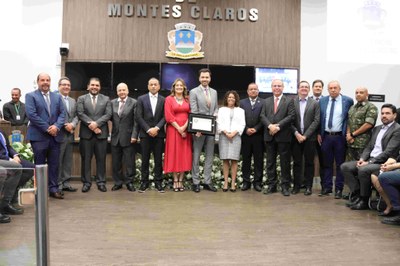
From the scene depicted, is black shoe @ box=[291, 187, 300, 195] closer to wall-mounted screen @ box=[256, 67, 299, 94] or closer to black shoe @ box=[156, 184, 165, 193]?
black shoe @ box=[156, 184, 165, 193]

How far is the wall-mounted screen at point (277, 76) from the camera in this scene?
334 inches

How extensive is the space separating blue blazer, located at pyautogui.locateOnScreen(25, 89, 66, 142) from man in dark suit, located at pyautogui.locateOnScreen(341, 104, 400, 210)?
11.2ft

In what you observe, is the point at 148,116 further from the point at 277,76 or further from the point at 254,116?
the point at 277,76

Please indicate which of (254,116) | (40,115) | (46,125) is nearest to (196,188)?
(254,116)

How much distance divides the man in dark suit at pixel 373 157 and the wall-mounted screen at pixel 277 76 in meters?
3.51

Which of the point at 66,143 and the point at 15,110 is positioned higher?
the point at 15,110

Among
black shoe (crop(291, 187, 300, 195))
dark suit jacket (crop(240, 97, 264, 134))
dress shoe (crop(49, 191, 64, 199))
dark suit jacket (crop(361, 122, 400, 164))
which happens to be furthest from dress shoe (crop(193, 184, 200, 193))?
dark suit jacket (crop(361, 122, 400, 164))

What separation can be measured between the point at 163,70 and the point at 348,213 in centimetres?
472

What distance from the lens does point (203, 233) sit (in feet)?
12.3

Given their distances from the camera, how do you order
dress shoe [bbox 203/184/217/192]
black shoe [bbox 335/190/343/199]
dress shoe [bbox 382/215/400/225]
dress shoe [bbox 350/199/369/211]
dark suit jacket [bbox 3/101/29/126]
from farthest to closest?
1. dark suit jacket [bbox 3/101/29/126]
2. dress shoe [bbox 203/184/217/192]
3. black shoe [bbox 335/190/343/199]
4. dress shoe [bbox 350/199/369/211]
5. dress shoe [bbox 382/215/400/225]

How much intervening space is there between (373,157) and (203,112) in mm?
2151

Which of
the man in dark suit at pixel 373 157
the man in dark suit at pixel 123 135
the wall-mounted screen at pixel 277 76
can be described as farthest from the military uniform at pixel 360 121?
the wall-mounted screen at pixel 277 76

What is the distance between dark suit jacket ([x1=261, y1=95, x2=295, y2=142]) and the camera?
573cm

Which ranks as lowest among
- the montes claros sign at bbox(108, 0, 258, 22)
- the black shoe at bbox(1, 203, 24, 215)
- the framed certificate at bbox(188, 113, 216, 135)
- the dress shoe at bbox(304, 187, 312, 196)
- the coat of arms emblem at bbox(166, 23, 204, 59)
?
the dress shoe at bbox(304, 187, 312, 196)
